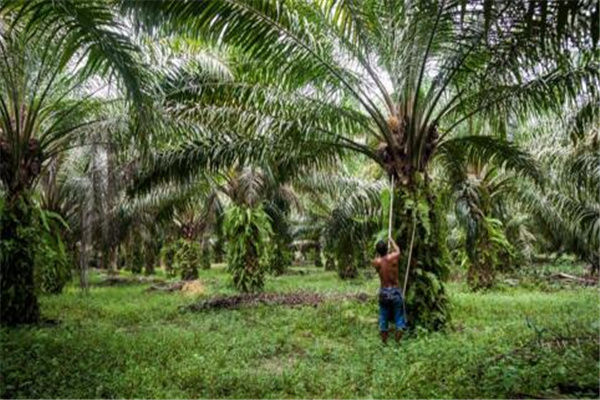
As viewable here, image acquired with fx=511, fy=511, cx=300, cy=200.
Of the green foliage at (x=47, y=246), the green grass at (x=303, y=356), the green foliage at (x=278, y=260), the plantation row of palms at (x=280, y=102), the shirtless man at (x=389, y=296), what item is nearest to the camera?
the green grass at (x=303, y=356)

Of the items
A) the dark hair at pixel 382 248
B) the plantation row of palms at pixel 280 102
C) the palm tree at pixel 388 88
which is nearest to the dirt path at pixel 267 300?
the plantation row of palms at pixel 280 102

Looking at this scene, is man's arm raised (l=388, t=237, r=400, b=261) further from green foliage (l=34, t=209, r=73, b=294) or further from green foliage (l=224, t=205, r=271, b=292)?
green foliage (l=224, t=205, r=271, b=292)

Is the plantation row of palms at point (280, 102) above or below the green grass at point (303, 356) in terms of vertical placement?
above

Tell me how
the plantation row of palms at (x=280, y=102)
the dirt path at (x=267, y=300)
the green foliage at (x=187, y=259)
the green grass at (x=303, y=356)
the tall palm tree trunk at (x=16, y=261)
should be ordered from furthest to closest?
the green foliage at (x=187, y=259) < the dirt path at (x=267, y=300) < the tall palm tree trunk at (x=16, y=261) < the plantation row of palms at (x=280, y=102) < the green grass at (x=303, y=356)

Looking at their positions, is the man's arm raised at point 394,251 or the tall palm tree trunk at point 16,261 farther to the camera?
the tall palm tree trunk at point 16,261

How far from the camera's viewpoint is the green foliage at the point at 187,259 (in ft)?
61.8

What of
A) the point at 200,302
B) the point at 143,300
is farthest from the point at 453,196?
the point at 143,300

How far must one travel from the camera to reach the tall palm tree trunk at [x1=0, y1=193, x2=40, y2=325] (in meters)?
8.34

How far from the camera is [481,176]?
13.4 meters

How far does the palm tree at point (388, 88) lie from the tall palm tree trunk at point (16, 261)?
242 cm

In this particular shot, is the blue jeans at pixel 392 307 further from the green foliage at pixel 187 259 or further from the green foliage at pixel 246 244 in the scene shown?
the green foliage at pixel 187 259

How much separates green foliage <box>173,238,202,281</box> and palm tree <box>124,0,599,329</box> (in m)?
10.5

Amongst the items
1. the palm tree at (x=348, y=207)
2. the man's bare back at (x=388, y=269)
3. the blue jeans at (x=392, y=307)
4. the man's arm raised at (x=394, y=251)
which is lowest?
the blue jeans at (x=392, y=307)

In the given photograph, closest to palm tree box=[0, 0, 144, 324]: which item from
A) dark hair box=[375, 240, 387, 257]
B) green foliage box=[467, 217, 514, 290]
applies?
dark hair box=[375, 240, 387, 257]
